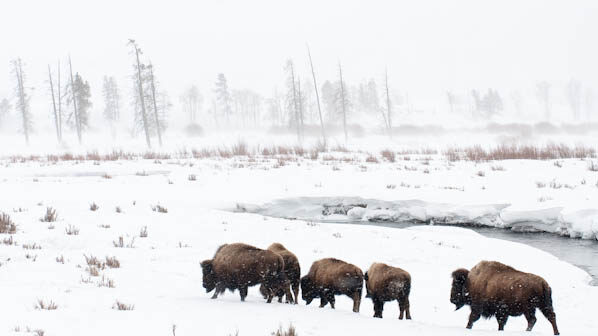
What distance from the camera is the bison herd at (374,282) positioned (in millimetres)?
4168

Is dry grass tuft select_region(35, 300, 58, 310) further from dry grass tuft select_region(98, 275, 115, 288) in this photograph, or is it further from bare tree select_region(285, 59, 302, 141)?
bare tree select_region(285, 59, 302, 141)

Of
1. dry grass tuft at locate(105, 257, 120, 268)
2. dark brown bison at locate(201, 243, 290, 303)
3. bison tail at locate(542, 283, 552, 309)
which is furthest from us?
dry grass tuft at locate(105, 257, 120, 268)

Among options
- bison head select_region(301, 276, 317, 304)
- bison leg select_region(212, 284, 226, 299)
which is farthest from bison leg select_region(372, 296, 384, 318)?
bison leg select_region(212, 284, 226, 299)

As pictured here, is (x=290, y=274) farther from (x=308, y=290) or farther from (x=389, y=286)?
(x=389, y=286)

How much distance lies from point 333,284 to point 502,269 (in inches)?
68.4

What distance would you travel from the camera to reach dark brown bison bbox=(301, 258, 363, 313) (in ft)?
16.2

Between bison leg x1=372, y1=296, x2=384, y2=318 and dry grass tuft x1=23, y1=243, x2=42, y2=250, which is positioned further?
dry grass tuft x1=23, y1=243, x2=42, y2=250

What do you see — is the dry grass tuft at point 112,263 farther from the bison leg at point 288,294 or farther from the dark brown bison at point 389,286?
the dark brown bison at point 389,286

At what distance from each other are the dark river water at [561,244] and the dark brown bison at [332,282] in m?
4.79

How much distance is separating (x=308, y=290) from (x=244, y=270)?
0.85 meters

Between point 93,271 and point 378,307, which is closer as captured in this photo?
point 378,307

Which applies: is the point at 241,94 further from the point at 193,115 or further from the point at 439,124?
the point at 439,124

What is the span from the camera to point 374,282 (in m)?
4.92

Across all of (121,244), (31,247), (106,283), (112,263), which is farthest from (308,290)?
(31,247)
